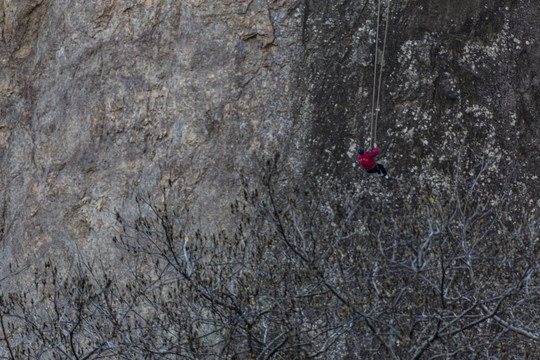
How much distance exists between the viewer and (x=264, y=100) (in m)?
14.5

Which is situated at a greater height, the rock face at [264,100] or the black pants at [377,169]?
the rock face at [264,100]

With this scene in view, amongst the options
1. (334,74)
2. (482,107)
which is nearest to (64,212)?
(334,74)

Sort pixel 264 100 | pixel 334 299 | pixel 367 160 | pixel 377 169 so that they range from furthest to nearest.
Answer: pixel 264 100
pixel 377 169
pixel 367 160
pixel 334 299

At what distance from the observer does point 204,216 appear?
46.9ft

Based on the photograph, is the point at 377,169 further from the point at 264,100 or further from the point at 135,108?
the point at 135,108

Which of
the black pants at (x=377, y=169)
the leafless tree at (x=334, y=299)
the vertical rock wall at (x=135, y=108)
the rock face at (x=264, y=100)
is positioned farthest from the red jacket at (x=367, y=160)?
the vertical rock wall at (x=135, y=108)

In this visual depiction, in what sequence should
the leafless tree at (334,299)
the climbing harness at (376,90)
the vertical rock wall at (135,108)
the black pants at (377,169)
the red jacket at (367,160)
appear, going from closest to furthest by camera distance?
the leafless tree at (334,299) → the red jacket at (367,160) → the black pants at (377,169) → the climbing harness at (376,90) → the vertical rock wall at (135,108)

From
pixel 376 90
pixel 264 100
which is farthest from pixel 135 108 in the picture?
pixel 376 90

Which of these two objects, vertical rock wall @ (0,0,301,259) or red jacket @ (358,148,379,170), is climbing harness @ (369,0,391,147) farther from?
red jacket @ (358,148,379,170)

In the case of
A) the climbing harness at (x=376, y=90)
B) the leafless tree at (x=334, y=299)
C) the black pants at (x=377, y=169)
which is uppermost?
the climbing harness at (x=376, y=90)

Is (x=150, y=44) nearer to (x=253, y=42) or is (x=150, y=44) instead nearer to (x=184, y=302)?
(x=253, y=42)

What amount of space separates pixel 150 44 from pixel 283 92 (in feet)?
8.70

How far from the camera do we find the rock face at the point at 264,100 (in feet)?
46.1

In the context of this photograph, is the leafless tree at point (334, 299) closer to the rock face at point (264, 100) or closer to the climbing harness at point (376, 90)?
the rock face at point (264, 100)
